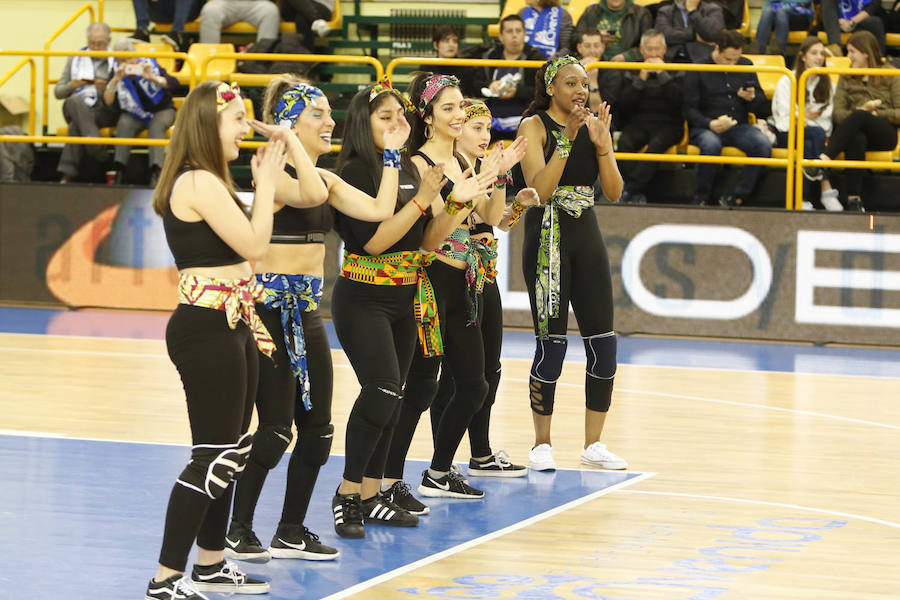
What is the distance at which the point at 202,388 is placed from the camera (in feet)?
14.5

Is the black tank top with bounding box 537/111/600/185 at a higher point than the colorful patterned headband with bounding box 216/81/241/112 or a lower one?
lower

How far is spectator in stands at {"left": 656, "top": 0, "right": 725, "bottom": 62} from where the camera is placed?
13.6 meters

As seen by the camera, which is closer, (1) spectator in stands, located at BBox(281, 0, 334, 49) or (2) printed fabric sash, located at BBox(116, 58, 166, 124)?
(2) printed fabric sash, located at BBox(116, 58, 166, 124)

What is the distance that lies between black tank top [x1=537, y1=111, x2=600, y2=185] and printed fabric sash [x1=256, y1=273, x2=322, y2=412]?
7.53 feet

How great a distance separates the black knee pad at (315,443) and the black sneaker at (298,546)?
0.91 ft

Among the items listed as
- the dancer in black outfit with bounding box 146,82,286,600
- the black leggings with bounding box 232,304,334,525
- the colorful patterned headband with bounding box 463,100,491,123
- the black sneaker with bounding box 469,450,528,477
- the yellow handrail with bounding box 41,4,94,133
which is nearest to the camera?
the dancer in black outfit with bounding box 146,82,286,600

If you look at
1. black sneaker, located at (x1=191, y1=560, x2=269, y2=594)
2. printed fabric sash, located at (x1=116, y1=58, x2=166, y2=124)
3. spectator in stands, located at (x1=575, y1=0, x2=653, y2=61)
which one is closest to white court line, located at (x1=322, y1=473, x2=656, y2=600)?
black sneaker, located at (x1=191, y1=560, x2=269, y2=594)

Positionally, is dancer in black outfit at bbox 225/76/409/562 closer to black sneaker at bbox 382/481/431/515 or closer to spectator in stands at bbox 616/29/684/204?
black sneaker at bbox 382/481/431/515

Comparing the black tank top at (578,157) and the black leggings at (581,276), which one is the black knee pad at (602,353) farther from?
the black tank top at (578,157)

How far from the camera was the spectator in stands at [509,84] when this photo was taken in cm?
1295

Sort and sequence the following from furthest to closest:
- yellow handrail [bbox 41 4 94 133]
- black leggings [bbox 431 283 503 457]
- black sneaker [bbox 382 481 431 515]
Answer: yellow handrail [bbox 41 4 94 133] → black leggings [bbox 431 283 503 457] → black sneaker [bbox 382 481 431 515]

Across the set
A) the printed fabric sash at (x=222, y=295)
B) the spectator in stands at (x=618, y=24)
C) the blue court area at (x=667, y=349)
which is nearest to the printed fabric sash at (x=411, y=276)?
the printed fabric sash at (x=222, y=295)

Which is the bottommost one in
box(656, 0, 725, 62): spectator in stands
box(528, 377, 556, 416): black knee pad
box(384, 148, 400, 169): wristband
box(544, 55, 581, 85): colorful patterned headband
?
box(528, 377, 556, 416): black knee pad

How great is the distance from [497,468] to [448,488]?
588mm
